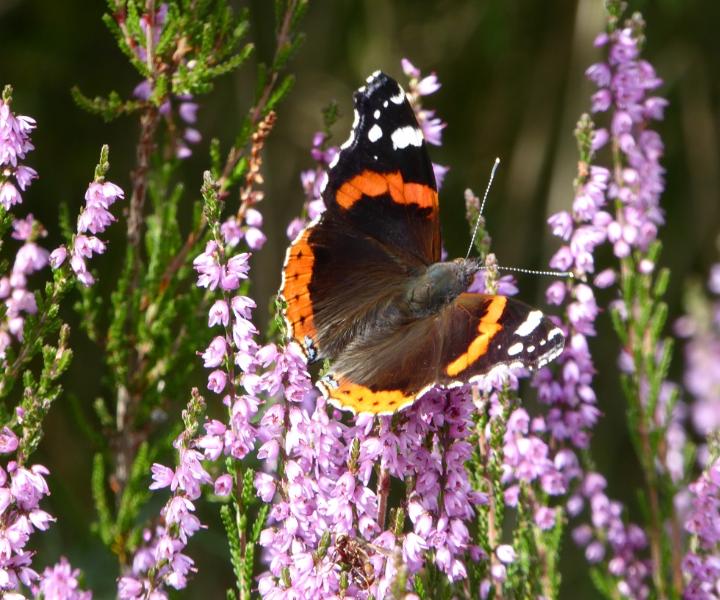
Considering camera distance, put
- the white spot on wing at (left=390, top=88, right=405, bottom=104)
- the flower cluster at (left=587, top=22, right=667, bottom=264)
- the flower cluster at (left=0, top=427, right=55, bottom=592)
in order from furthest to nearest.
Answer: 1. the flower cluster at (left=587, top=22, right=667, bottom=264)
2. the white spot on wing at (left=390, top=88, right=405, bottom=104)
3. the flower cluster at (left=0, top=427, right=55, bottom=592)

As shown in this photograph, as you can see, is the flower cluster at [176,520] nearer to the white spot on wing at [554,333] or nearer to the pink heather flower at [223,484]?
the pink heather flower at [223,484]

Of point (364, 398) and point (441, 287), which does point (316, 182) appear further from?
point (364, 398)

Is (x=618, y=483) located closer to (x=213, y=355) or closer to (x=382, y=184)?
(x=382, y=184)

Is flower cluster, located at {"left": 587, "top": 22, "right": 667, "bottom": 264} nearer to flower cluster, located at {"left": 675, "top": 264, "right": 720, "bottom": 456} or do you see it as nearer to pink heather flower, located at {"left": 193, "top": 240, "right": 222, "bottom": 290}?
→ pink heather flower, located at {"left": 193, "top": 240, "right": 222, "bottom": 290}

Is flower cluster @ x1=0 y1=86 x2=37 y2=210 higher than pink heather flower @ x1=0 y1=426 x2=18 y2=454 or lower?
higher

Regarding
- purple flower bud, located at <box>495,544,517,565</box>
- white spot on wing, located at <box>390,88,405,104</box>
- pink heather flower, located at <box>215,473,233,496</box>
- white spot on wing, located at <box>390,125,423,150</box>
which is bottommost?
purple flower bud, located at <box>495,544,517,565</box>

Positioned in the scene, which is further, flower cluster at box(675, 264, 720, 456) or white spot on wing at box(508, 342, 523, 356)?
flower cluster at box(675, 264, 720, 456)

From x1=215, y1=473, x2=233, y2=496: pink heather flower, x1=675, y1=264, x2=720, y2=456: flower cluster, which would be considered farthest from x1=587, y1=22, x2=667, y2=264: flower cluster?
x1=675, y1=264, x2=720, y2=456: flower cluster

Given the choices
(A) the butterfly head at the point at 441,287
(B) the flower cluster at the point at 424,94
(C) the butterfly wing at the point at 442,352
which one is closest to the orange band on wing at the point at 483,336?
(C) the butterfly wing at the point at 442,352
